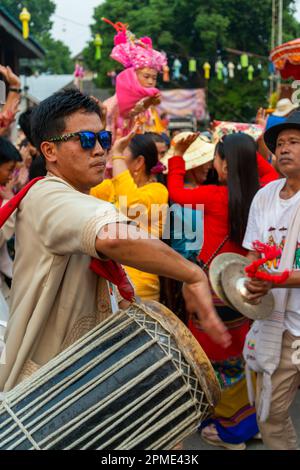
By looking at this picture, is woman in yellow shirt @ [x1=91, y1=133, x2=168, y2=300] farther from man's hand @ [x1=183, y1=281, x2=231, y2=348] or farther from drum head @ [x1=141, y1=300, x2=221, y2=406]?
man's hand @ [x1=183, y1=281, x2=231, y2=348]

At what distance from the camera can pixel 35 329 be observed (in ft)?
6.55

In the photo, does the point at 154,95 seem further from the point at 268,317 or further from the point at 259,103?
the point at 259,103

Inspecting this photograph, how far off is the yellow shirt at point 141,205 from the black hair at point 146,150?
0.24 meters

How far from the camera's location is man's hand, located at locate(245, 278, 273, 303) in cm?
256

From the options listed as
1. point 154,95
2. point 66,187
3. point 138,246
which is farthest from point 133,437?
point 154,95

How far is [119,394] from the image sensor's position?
5.93ft

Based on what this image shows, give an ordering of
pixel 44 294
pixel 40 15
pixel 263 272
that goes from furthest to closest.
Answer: pixel 40 15 → pixel 263 272 → pixel 44 294

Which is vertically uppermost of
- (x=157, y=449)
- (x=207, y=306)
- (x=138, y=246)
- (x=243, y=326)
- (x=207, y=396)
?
(x=138, y=246)

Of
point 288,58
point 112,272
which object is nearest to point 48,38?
point 288,58

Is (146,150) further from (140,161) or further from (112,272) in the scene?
(112,272)

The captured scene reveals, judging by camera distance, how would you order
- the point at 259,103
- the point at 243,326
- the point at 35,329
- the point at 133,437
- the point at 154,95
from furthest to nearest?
the point at 259,103 → the point at 154,95 → the point at 243,326 → the point at 35,329 → the point at 133,437

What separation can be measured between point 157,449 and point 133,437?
10 cm

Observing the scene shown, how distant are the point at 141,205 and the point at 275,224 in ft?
3.15

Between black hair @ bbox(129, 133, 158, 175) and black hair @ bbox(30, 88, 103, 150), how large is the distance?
1.94m
